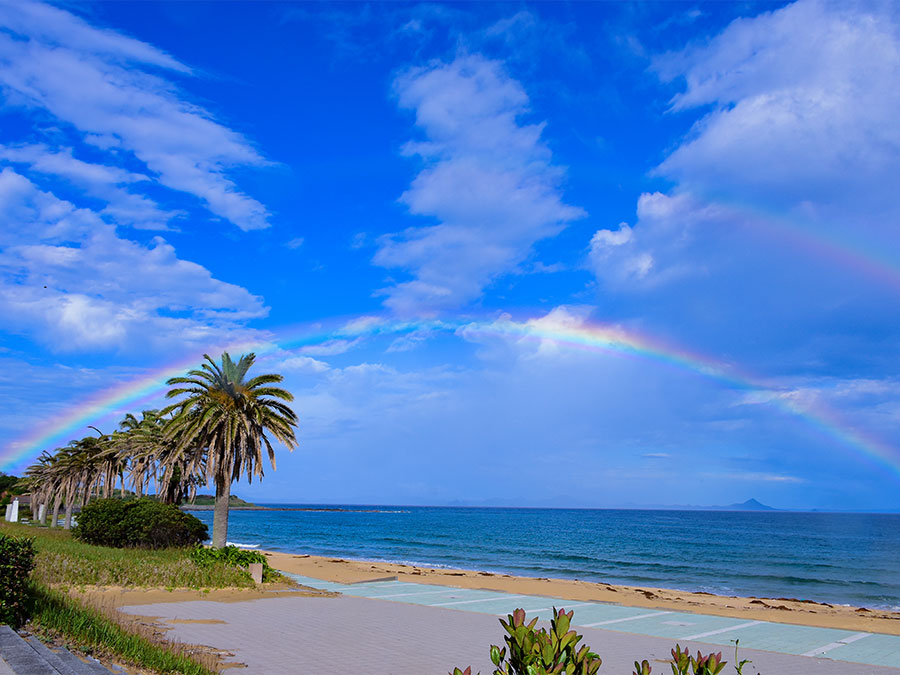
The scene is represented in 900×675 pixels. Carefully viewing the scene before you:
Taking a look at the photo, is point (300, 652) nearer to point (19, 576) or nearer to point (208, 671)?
point (208, 671)

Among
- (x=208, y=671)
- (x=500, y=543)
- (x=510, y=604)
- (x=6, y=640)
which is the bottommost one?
(x=500, y=543)

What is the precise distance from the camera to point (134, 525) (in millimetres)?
29469

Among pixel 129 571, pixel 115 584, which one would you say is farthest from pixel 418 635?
pixel 129 571

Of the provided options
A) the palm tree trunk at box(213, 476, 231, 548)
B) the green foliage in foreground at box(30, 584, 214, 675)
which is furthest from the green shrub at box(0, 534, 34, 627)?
the palm tree trunk at box(213, 476, 231, 548)

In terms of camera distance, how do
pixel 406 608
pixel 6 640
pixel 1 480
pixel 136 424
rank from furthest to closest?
pixel 1 480, pixel 136 424, pixel 406 608, pixel 6 640

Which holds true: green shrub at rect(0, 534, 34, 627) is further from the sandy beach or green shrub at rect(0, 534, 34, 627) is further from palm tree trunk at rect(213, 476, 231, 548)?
the sandy beach

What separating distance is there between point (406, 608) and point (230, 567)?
7432mm

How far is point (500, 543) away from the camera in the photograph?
72000 mm

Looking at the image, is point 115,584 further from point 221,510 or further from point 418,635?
point 418,635

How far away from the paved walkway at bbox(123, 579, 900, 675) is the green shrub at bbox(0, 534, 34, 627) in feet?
10.8

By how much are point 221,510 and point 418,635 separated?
14.9m

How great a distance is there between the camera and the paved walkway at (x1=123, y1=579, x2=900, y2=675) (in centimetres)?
1128

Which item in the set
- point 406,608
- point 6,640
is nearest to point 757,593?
point 406,608

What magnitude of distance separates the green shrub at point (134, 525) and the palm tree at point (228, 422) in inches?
200
